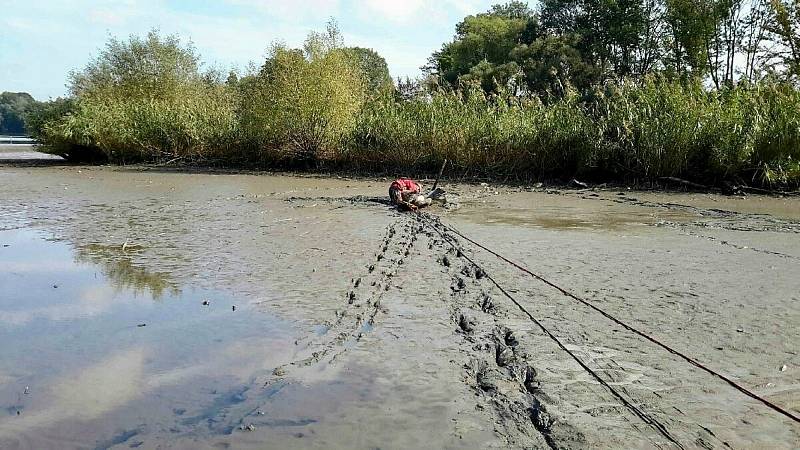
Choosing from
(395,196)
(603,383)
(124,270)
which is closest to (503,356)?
(603,383)

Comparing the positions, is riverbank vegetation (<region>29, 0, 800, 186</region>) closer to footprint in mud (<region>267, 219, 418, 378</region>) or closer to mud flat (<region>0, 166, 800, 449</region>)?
mud flat (<region>0, 166, 800, 449</region>)

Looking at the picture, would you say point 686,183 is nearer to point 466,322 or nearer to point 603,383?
point 466,322

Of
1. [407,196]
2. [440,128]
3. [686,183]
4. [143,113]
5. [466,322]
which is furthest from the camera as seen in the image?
[143,113]

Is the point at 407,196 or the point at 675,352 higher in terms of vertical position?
the point at 407,196

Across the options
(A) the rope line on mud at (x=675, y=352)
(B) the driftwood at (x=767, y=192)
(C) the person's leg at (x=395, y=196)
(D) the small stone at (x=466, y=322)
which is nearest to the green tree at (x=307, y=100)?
(C) the person's leg at (x=395, y=196)

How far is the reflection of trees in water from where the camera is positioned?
6.09 meters

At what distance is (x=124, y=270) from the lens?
268 inches

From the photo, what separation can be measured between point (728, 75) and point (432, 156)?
23.3 m

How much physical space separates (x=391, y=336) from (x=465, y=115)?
49.2 feet

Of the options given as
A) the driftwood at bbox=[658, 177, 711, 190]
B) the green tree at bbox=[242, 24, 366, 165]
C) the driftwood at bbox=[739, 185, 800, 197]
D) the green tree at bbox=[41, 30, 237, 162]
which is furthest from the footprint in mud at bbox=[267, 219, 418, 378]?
the green tree at bbox=[41, 30, 237, 162]

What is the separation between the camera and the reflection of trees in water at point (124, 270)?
609 cm

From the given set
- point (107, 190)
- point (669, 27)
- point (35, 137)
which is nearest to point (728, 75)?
point (669, 27)

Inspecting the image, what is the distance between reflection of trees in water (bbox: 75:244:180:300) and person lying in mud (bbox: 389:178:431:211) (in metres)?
4.87

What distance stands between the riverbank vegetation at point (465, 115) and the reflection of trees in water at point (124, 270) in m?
12.1
